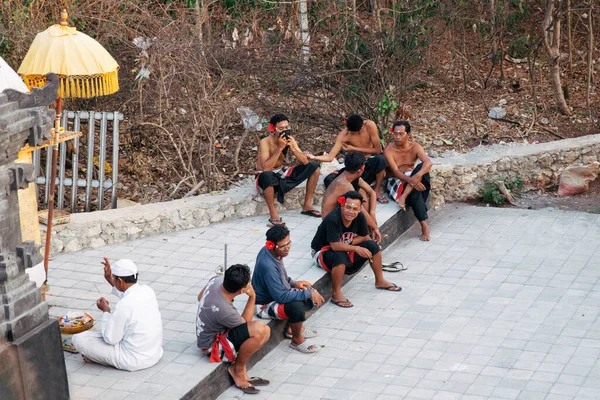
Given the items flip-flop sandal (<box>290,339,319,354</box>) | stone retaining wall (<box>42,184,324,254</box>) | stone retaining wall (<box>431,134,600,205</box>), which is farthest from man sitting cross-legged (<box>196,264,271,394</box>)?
stone retaining wall (<box>431,134,600,205</box>)

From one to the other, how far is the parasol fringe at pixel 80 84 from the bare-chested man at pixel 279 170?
2394 millimetres

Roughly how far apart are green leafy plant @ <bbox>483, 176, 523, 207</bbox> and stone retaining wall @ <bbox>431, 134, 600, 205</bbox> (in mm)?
74

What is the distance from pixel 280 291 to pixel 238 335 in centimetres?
74

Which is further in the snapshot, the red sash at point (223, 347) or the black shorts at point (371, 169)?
the black shorts at point (371, 169)

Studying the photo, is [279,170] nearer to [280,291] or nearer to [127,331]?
[280,291]

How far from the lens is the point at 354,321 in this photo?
9.05 meters

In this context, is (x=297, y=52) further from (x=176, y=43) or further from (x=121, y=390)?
(x=121, y=390)

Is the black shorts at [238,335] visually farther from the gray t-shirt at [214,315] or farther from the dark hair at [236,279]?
the dark hair at [236,279]

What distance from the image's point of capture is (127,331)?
7.46 m

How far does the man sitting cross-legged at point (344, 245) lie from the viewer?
9117 millimetres

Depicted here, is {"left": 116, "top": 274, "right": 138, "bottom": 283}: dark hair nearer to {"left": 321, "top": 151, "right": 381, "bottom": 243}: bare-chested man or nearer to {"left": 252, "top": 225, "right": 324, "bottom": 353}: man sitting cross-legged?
{"left": 252, "top": 225, "right": 324, "bottom": 353}: man sitting cross-legged

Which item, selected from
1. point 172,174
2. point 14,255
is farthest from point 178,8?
point 14,255

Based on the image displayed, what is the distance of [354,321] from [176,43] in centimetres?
461

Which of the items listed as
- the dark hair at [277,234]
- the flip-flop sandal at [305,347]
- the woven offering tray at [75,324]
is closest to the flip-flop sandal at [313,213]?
the flip-flop sandal at [305,347]
